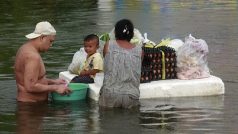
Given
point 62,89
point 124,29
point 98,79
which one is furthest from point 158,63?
point 62,89

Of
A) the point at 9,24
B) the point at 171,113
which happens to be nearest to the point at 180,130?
the point at 171,113

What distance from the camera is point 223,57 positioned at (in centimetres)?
1277

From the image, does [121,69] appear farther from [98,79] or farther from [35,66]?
[35,66]

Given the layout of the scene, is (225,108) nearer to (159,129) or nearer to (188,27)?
(159,129)

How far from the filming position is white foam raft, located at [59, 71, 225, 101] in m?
9.27

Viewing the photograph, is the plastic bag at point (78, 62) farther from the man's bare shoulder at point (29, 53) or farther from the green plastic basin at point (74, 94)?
the man's bare shoulder at point (29, 53)

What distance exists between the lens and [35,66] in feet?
28.4

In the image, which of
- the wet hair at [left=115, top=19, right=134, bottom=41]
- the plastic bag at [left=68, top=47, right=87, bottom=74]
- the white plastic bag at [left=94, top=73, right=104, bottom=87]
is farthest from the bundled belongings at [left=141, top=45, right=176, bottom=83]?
the plastic bag at [left=68, top=47, right=87, bottom=74]

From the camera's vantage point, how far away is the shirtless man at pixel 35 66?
865 centimetres

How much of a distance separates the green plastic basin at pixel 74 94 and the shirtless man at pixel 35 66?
0.20 metres

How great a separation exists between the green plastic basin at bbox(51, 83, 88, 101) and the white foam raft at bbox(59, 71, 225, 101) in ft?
0.44

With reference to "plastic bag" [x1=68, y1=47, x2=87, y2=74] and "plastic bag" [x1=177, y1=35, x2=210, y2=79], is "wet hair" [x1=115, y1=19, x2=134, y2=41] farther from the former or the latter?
"plastic bag" [x1=68, y1=47, x2=87, y2=74]

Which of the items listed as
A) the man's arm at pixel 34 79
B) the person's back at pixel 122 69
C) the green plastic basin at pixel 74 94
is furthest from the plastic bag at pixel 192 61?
the man's arm at pixel 34 79

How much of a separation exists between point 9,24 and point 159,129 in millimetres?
13184
